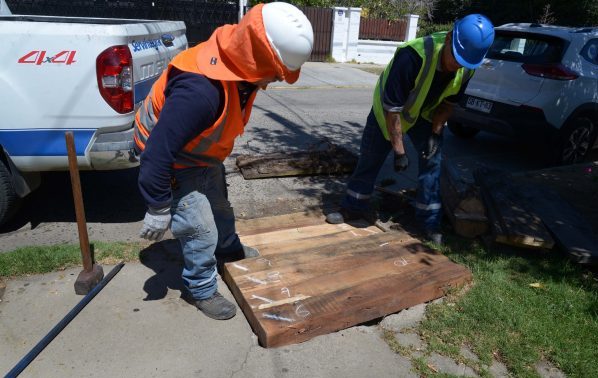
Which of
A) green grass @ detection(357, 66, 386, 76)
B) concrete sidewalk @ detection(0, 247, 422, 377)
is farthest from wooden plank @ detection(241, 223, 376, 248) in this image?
green grass @ detection(357, 66, 386, 76)

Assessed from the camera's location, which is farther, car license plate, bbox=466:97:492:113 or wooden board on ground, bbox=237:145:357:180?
car license plate, bbox=466:97:492:113

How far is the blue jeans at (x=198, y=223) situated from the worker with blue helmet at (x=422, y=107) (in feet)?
4.54

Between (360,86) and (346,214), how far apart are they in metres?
9.18

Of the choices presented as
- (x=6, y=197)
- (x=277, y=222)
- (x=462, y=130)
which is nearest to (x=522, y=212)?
(x=277, y=222)

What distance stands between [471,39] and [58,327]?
304cm

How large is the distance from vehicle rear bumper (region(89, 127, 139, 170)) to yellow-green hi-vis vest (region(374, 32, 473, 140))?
188 centimetres

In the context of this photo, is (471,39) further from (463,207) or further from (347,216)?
(347,216)

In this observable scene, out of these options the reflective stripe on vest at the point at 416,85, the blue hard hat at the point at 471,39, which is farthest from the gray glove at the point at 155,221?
the blue hard hat at the point at 471,39

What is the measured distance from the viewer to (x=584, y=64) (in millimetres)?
5754

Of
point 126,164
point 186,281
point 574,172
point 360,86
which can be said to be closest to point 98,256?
point 126,164

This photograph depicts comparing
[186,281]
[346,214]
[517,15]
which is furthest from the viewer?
[517,15]

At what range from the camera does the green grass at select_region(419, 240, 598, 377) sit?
269cm

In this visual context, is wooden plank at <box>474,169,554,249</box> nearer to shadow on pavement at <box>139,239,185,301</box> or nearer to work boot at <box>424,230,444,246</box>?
work boot at <box>424,230,444,246</box>

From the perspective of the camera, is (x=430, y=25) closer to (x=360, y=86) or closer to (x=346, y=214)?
(x=360, y=86)
